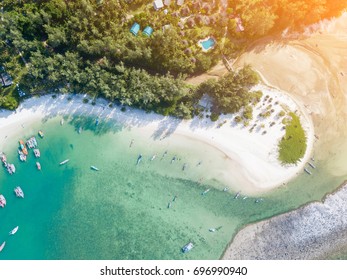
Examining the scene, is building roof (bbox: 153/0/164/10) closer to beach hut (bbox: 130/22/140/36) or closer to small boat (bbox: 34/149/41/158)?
beach hut (bbox: 130/22/140/36)

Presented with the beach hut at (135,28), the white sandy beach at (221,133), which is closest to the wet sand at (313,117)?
the white sandy beach at (221,133)

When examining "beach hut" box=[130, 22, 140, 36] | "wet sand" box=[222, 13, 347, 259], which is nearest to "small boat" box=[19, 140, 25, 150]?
"beach hut" box=[130, 22, 140, 36]

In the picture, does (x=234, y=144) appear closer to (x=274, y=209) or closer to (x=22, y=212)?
(x=274, y=209)

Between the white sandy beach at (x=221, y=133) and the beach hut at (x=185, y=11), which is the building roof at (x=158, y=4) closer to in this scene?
the beach hut at (x=185, y=11)

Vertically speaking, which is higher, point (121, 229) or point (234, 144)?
point (234, 144)

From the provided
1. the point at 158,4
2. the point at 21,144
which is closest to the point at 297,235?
the point at 158,4

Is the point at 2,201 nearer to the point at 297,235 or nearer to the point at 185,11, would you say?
the point at 185,11

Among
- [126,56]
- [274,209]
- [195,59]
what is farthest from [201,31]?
[274,209]
